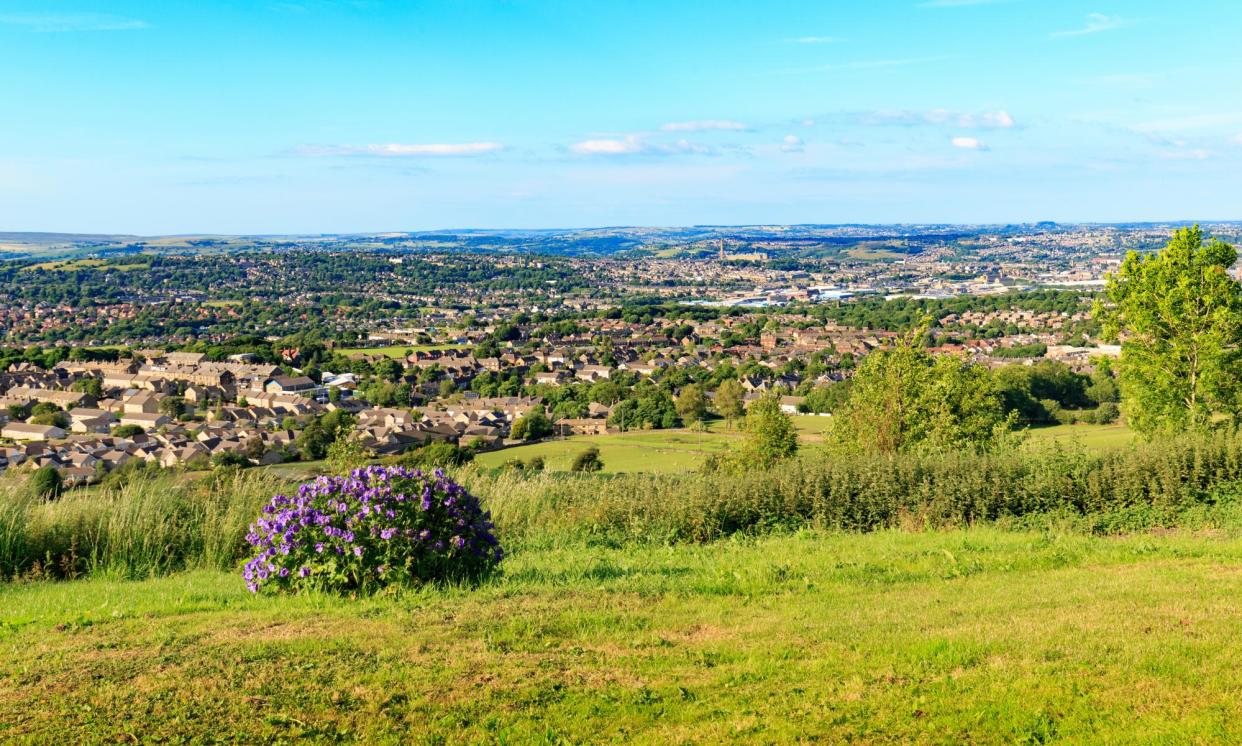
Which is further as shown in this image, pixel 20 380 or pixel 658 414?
pixel 20 380

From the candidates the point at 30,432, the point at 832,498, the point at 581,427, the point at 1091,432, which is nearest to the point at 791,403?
the point at 581,427

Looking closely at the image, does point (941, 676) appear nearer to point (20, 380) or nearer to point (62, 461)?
point (62, 461)

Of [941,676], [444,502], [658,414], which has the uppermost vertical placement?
[444,502]

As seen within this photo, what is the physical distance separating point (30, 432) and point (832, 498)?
6241 cm

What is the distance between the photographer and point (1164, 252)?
18.8 m

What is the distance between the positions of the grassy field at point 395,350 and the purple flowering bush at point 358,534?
326ft

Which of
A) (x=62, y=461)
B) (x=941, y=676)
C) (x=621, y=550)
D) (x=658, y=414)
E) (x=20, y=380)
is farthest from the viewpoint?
(x=20, y=380)

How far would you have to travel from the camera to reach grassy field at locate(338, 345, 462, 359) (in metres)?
107

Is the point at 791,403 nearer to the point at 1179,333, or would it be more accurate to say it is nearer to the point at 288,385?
the point at 288,385

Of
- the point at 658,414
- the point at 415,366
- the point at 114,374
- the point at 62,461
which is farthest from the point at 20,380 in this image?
the point at 658,414

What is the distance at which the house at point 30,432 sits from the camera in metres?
58.3

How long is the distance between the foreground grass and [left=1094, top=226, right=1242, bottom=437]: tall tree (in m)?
11.3

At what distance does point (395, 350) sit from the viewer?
11150 centimetres

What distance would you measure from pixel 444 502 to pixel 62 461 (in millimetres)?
46100
